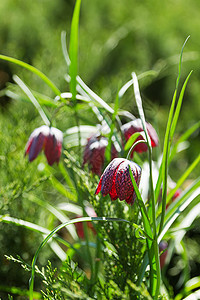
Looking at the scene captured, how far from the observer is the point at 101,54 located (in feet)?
5.49

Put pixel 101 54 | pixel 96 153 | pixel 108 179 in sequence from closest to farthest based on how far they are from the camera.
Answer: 1. pixel 108 179
2. pixel 96 153
3. pixel 101 54

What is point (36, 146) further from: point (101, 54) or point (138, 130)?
point (101, 54)

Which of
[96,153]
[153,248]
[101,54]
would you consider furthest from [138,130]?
[101,54]

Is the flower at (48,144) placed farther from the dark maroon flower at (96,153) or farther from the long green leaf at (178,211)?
the long green leaf at (178,211)

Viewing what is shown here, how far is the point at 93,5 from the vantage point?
94.4 inches

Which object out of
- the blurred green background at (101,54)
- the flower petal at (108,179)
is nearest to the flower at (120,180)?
the flower petal at (108,179)

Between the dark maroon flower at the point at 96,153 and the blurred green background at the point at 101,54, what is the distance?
251 mm

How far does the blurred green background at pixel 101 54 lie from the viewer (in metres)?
1.01

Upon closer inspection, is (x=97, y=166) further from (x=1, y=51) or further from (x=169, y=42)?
(x=169, y=42)

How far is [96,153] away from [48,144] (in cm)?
8

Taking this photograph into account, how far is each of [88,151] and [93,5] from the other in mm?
1904

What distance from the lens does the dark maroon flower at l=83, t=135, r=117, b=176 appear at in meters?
0.67

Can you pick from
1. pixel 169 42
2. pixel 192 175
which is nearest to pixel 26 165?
pixel 192 175

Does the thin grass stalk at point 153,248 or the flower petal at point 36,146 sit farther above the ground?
the flower petal at point 36,146
